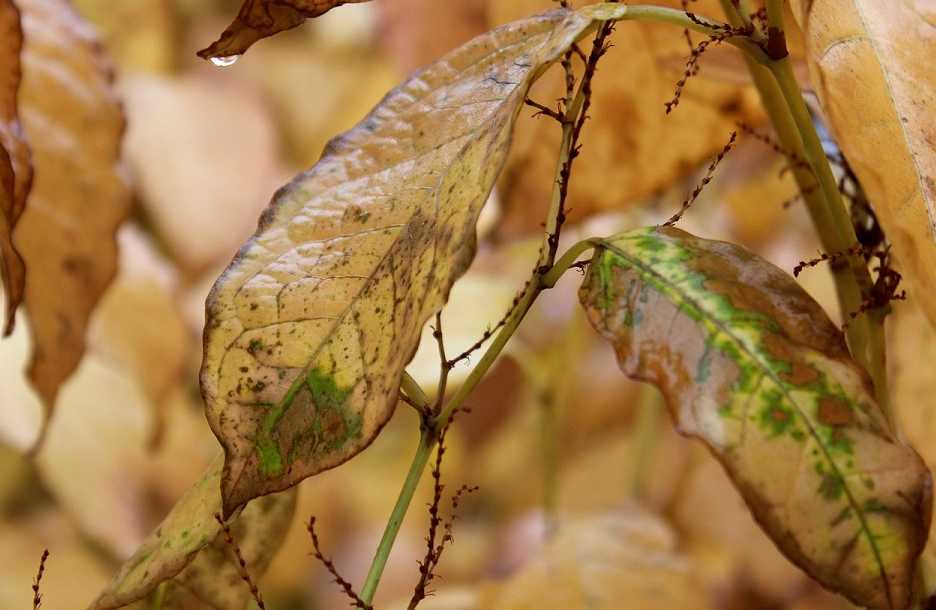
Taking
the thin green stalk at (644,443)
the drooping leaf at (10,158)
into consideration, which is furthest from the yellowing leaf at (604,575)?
the drooping leaf at (10,158)

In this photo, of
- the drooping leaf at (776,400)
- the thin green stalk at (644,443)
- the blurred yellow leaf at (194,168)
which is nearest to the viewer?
the drooping leaf at (776,400)

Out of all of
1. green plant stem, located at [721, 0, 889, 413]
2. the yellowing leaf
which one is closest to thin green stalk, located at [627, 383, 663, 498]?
the yellowing leaf

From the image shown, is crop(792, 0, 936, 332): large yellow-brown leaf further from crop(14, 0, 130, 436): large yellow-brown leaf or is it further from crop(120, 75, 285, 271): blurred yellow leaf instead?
crop(120, 75, 285, 271): blurred yellow leaf

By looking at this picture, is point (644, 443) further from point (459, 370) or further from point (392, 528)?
point (392, 528)

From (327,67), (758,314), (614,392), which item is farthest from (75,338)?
(327,67)

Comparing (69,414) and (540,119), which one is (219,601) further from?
(69,414)

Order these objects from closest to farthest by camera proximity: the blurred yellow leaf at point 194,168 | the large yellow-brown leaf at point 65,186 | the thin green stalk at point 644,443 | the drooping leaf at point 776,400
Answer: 1. the drooping leaf at point 776,400
2. the large yellow-brown leaf at point 65,186
3. the thin green stalk at point 644,443
4. the blurred yellow leaf at point 194,168

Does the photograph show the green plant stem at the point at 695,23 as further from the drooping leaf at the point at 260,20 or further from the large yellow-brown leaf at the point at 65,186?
the large yellow-brown leaf at the point at 65,186
